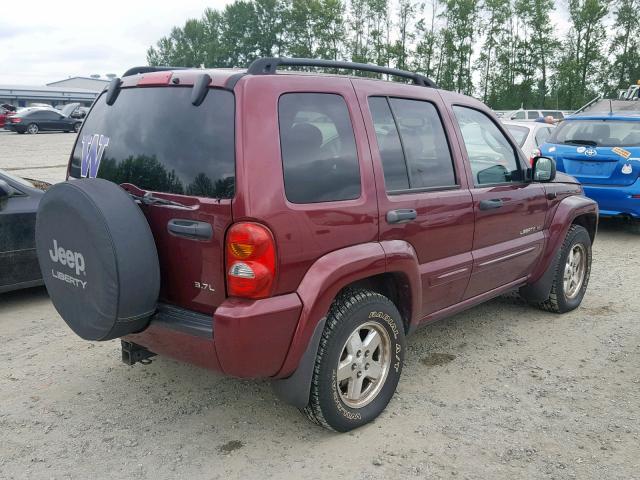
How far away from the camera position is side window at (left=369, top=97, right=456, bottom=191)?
342 cm

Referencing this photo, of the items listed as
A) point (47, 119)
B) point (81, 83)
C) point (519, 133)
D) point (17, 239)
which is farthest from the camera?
point (81, 83)

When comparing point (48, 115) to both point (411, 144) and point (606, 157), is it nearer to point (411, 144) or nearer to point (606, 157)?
point (606, 157)

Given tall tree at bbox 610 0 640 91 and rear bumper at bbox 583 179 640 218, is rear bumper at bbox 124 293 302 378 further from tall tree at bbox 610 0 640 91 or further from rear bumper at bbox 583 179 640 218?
tall tree at bbox 610 0 640 91

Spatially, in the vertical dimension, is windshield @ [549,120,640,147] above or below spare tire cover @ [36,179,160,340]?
above

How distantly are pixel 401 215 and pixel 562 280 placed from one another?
2.38 meters

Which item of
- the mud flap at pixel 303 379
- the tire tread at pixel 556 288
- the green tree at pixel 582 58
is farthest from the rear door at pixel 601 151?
the green tree at pixel 582 58

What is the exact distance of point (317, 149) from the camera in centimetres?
302

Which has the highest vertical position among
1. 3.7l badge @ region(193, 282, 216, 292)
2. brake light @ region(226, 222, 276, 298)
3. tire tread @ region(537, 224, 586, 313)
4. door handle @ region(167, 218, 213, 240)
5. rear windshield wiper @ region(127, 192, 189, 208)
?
rear windshield wiper @ region(127, 192, 189, 208)

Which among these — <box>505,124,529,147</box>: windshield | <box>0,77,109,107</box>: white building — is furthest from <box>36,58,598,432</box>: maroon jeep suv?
<box>0,77,109,107</box>: white building

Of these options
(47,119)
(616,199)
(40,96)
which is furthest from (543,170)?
(40,96)

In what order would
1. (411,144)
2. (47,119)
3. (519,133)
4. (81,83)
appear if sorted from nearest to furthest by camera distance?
(411,144) → (519,133) → (47,119) → (81,83)

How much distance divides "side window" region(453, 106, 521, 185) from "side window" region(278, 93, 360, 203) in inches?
46.3

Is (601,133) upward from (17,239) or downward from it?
upward

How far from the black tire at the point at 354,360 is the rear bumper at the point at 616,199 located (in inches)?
227
